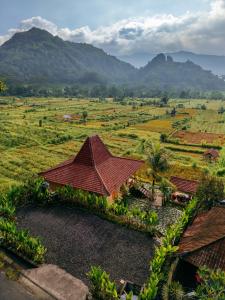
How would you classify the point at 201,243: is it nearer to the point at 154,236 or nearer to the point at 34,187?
the point at 154,236

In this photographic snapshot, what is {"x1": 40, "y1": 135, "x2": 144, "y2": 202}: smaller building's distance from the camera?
24.3m

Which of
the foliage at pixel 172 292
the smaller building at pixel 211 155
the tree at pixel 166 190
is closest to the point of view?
the foliage at pixel 172 292

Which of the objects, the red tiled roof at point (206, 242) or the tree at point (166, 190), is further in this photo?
the tree at point (166, 190)

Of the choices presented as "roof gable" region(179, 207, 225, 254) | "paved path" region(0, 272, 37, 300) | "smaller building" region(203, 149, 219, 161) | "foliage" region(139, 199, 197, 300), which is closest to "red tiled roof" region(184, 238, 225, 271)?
"roof gable" region(179, 207, 225, 254)

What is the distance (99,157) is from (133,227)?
27.2 ft

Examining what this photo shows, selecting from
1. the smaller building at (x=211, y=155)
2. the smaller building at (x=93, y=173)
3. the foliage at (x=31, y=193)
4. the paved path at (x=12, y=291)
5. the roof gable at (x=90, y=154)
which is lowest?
the smaller building at (x=211, y=155)

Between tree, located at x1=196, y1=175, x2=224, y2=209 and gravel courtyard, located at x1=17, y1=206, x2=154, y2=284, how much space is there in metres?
8.48

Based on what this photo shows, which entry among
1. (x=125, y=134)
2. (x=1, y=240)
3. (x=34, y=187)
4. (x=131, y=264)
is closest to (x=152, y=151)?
(x=34, y=187)

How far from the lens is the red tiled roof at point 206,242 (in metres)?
16.6

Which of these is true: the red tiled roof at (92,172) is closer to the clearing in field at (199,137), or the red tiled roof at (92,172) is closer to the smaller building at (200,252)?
the smaller building at (200,252)

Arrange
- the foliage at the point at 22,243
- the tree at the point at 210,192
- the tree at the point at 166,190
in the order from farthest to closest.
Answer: the tree at the point at 166,190 → the tree at the point at 210,192 → the foliage at the point at 22,243

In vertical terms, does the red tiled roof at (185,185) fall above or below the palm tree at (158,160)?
below

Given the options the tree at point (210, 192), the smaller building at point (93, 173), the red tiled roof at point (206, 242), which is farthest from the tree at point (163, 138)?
the red tiled roof at point (206, 242)

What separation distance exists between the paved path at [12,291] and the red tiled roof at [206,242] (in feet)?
29.7
